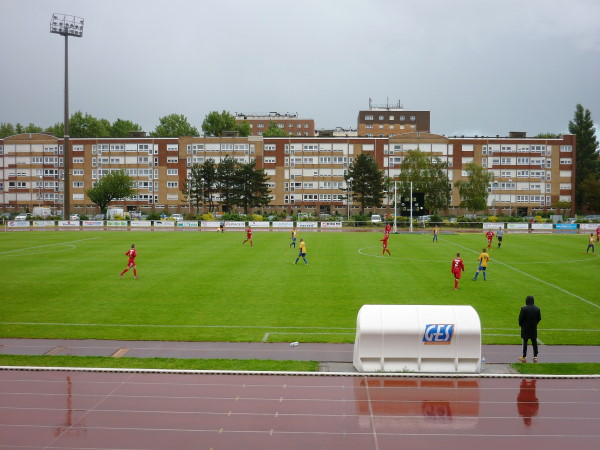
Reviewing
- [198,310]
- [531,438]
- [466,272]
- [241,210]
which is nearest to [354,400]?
[531,438]

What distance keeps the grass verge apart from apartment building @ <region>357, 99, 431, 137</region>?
141m

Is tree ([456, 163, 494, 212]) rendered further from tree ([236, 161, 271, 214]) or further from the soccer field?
the soccer field

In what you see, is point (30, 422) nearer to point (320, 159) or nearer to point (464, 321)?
point (464, 321)

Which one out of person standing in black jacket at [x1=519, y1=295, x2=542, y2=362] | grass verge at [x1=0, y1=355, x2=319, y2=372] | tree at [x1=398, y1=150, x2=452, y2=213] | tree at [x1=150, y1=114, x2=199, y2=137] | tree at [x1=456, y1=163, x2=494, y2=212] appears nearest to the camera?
grass verge at [x1=0, y1=355, x2=319, y2=372]

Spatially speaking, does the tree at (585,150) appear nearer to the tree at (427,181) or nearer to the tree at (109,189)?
the tree at (427,181)

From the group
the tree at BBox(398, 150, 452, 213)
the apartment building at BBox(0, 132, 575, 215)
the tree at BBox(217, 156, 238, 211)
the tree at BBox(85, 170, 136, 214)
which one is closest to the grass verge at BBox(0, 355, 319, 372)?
the tree at BBox(398, 150, 452, 213)

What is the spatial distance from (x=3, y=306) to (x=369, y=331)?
15930mm

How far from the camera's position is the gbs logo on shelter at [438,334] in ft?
44.0

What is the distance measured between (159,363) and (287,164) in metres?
98.1

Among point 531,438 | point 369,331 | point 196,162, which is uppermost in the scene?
point 196,162

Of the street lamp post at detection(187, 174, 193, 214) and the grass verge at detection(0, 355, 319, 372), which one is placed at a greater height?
the street lamp post at detection(187, 174, 193, 214)

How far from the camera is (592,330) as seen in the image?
1806 centimetres

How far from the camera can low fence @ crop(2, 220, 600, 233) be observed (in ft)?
236

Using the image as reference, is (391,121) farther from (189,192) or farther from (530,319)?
(530,319)
